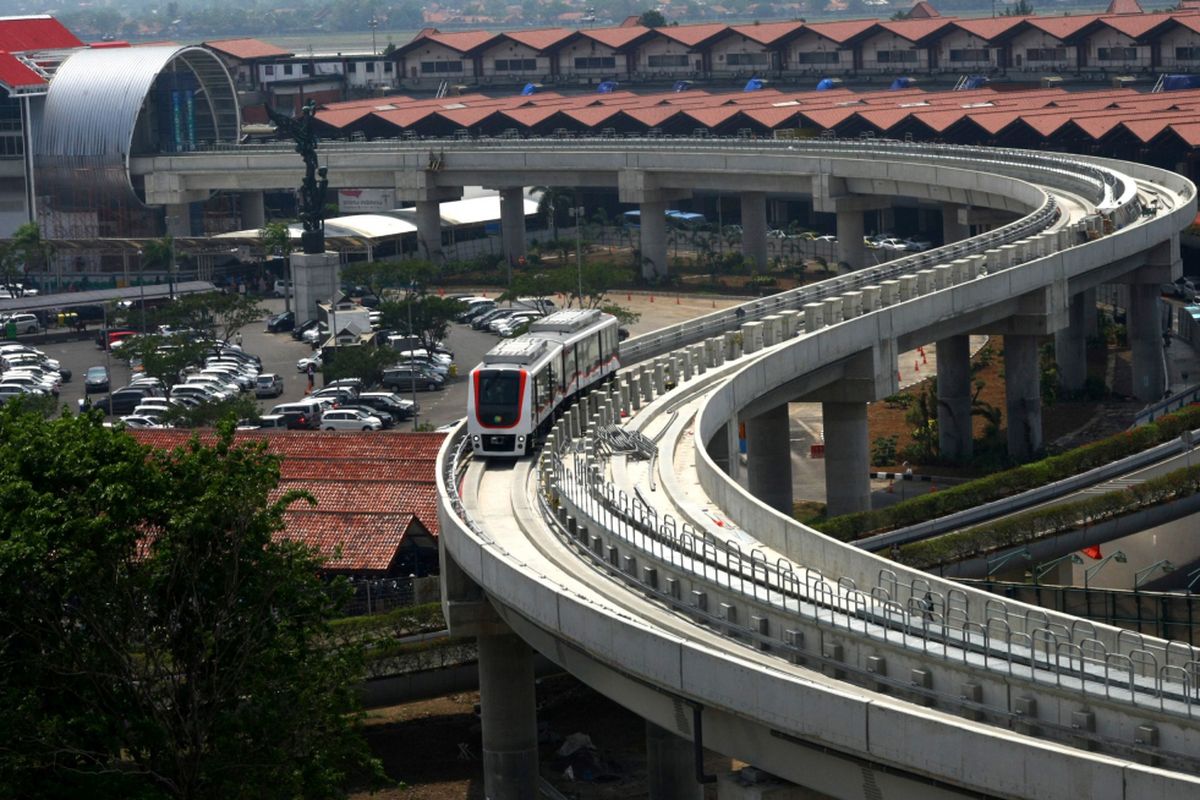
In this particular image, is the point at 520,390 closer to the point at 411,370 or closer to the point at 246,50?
the point at 411,370

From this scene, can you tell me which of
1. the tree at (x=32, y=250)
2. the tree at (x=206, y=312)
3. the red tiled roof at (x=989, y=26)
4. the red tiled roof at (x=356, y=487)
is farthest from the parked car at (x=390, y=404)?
the red tiled roof at (x=989, y=26)

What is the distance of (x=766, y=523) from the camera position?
38375 mm

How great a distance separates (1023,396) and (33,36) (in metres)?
86.0

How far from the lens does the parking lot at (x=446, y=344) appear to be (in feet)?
277

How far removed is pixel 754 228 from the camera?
117 meters

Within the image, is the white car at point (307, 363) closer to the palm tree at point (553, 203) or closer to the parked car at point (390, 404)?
the parked car at point (390, 404)

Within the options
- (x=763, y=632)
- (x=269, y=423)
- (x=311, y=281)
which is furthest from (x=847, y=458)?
(x=311, y=281)

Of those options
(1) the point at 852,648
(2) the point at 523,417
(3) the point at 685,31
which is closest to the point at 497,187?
(3) the point at 685,31

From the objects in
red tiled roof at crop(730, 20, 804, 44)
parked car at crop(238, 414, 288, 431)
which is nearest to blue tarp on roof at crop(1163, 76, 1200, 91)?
red tiled roof at crop(730, 20, 804, 44)

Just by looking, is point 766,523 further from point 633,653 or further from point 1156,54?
point 1156,54

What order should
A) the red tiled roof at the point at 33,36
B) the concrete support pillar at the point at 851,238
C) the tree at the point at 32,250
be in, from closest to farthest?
1. the concrete support pillar at the point at 851,238
2. the tree at the point at 32,250
3. the red tiled roof at the point at 33,36

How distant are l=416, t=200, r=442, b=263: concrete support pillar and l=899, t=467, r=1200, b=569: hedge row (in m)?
72.8

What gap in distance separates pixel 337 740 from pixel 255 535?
3.52 meters

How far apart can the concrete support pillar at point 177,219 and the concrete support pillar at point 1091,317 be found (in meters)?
61.0
